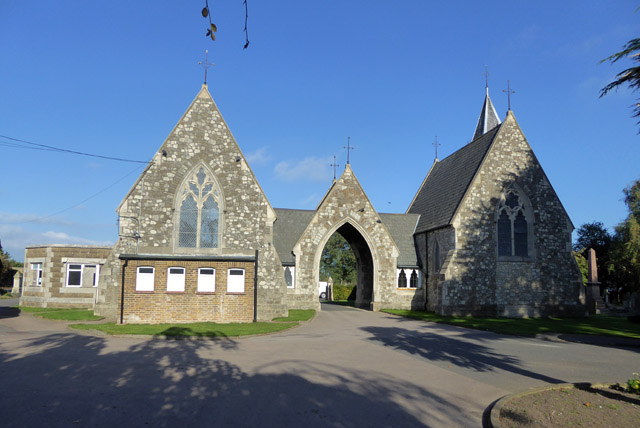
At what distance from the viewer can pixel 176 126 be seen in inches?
906

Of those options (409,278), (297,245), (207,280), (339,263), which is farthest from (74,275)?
(339,263)

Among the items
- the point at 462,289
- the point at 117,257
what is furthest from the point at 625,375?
the point at 117,257

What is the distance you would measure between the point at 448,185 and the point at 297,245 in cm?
1145

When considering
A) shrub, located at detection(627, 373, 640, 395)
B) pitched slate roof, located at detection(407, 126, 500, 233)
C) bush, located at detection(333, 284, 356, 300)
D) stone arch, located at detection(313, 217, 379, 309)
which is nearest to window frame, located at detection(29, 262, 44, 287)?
stone arch, located at detection(313, 217, 379, 309)

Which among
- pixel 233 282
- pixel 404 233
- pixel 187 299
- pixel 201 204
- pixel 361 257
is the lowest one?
pixel 187 299

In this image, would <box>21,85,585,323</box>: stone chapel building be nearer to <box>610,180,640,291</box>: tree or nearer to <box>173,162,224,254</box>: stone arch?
<box>173,162,224,254</box>: stone arch

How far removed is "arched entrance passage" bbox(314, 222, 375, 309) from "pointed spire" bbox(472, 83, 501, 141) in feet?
58.4

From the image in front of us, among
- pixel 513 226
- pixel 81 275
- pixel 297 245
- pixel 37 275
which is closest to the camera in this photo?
pixel 513 226

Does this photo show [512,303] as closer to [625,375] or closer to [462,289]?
[462,289]

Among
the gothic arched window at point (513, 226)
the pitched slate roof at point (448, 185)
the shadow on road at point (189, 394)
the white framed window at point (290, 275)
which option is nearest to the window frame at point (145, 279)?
the shadow on road at point (189, 394)

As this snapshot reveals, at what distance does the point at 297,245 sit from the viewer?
3112cm

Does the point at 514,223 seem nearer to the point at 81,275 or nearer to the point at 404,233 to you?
the point at 404,233

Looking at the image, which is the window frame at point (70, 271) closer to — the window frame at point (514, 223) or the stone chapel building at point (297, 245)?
the stone chapel building at point (297, 245)

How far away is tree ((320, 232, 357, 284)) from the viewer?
68938 mm
